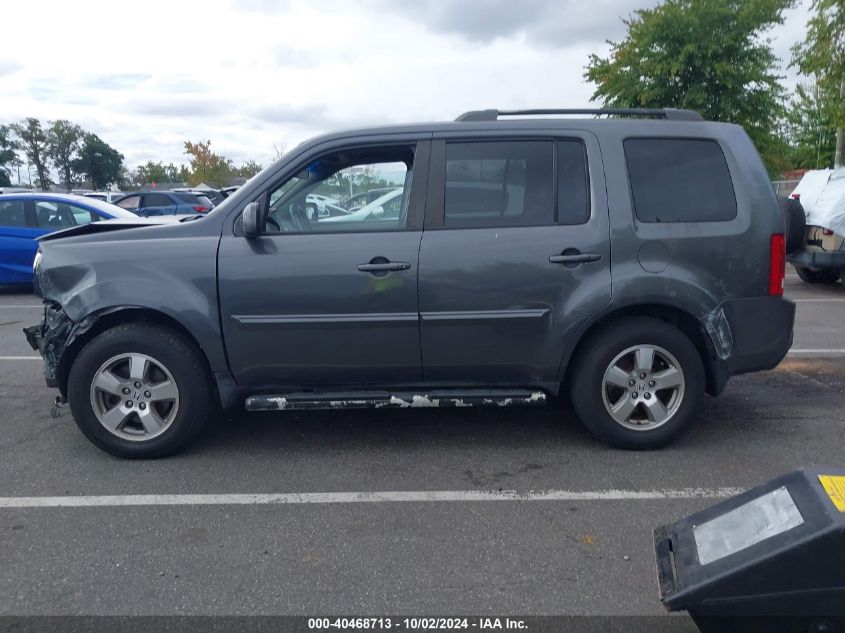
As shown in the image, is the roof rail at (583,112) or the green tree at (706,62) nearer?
the roof rail at (583,112)

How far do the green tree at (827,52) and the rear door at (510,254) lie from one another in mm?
13807

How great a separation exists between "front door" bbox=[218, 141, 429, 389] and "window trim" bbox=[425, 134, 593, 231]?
0.20ft

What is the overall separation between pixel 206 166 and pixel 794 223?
186 ft

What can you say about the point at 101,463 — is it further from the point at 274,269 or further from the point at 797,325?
the point at 797,325

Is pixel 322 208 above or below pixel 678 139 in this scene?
below

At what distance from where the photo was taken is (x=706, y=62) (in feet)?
57.3

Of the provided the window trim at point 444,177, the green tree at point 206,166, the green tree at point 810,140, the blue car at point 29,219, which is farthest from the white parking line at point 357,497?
the green tree at point 206,166

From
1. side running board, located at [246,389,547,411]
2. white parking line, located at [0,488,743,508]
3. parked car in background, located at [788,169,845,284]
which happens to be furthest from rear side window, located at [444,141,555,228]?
parked car in background, located at [788,169,845,284]

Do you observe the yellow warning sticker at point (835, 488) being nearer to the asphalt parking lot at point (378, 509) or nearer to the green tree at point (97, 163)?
the asphalt parking lot at point (378, 509)

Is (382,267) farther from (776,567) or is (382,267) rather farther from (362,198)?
(776,567)

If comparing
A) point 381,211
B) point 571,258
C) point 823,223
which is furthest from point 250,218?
point 823,223

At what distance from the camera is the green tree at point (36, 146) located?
6400cm

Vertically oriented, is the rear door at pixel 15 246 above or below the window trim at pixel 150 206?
below

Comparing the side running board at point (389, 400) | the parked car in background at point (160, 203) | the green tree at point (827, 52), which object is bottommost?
the side running board at point (389, 400)
